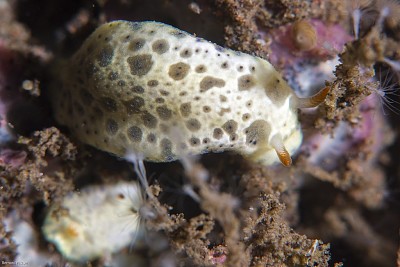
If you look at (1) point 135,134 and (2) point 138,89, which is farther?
(1) point 135,134

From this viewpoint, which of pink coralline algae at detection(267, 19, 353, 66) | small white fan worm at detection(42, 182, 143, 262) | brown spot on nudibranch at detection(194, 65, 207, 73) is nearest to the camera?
brown spot on nudibranch at detection(194, 65, 207, 73)

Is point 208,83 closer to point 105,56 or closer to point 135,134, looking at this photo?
point 135,134

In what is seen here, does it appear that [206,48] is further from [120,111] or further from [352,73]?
[352,73]

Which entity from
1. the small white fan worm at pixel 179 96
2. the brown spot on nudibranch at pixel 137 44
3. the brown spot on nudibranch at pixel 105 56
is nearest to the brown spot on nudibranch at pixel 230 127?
the small white fan worm at pixel 179 96

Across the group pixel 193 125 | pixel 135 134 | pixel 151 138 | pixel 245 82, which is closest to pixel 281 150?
pixel 245 82

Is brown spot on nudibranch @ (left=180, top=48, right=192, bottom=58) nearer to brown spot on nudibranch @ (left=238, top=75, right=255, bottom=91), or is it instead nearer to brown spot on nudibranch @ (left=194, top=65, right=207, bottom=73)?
brown spot on nudibranch @ (left=194, top=65, right=207, bottom=73)

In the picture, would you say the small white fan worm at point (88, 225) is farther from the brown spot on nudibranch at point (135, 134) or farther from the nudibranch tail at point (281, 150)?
the nudibranch tail at point (281, 150)

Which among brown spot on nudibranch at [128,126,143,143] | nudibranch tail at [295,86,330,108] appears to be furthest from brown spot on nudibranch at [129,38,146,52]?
Result: nudibranch tail at [295,86,330,108]
